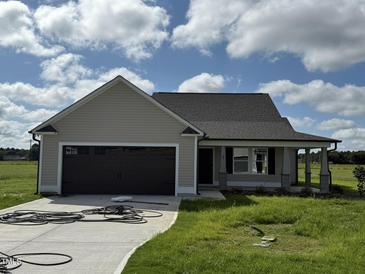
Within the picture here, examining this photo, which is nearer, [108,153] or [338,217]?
[338,217]

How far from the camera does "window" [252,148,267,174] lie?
23.6 metres

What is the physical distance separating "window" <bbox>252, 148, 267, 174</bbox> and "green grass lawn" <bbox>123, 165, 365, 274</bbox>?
8833 millimetres

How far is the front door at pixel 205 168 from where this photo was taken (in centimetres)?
2377

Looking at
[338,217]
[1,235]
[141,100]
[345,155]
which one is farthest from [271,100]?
[345,155]

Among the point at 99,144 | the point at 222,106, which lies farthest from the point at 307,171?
the point at 99,144

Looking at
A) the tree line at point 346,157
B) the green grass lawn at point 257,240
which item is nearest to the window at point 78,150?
the green grass lawn at point 257,240

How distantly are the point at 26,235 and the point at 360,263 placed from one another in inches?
262

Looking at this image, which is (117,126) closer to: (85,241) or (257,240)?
(85,241)

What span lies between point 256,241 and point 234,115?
16.4m

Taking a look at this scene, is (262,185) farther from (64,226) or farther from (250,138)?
(64,226)

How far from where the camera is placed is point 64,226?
1094 centimetres

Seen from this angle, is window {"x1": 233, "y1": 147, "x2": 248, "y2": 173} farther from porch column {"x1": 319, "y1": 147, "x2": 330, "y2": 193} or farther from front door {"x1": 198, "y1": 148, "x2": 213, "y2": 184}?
porch column {"x1": 319, "y1": 147, "x2": 330, "y2": 193}

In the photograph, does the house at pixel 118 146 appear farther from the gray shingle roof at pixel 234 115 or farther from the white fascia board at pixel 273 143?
the gray shingle roof at pixel 234 115

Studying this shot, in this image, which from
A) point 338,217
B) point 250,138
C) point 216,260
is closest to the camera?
point 216,260
